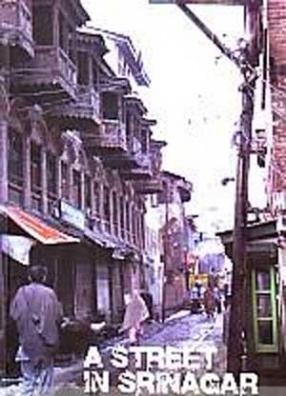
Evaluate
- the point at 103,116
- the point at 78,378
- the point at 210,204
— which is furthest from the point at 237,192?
the point at 78,378

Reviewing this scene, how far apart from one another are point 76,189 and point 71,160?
0.11 meters

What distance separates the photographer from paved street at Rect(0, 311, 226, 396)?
10.1 ft

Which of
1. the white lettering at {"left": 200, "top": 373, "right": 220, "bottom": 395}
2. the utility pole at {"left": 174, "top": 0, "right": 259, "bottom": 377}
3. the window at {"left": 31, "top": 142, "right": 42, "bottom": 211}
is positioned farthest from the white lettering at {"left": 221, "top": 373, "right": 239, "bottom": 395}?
the window at {"left": 31, "top": 142, "right": 42, "bottom": 211}

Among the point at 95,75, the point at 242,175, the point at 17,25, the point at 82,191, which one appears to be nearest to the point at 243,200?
the point at 242,175

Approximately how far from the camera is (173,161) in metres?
3.39

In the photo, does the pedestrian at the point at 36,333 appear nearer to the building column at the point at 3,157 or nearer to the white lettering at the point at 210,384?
the building column at the point at 3,157

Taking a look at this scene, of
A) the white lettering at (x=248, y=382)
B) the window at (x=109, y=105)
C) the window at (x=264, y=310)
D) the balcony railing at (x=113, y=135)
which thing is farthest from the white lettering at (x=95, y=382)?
the window at (x=109, y=105)

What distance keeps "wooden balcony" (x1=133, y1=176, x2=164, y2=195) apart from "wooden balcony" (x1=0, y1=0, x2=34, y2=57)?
63 centimetres

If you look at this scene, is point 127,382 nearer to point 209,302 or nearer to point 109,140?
point 209,302

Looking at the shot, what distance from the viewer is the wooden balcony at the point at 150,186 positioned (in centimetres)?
342

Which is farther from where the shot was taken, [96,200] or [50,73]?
[96,200]

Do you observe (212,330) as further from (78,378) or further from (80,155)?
(80,155)

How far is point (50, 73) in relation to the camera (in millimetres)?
3389

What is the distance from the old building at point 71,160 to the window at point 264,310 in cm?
43
